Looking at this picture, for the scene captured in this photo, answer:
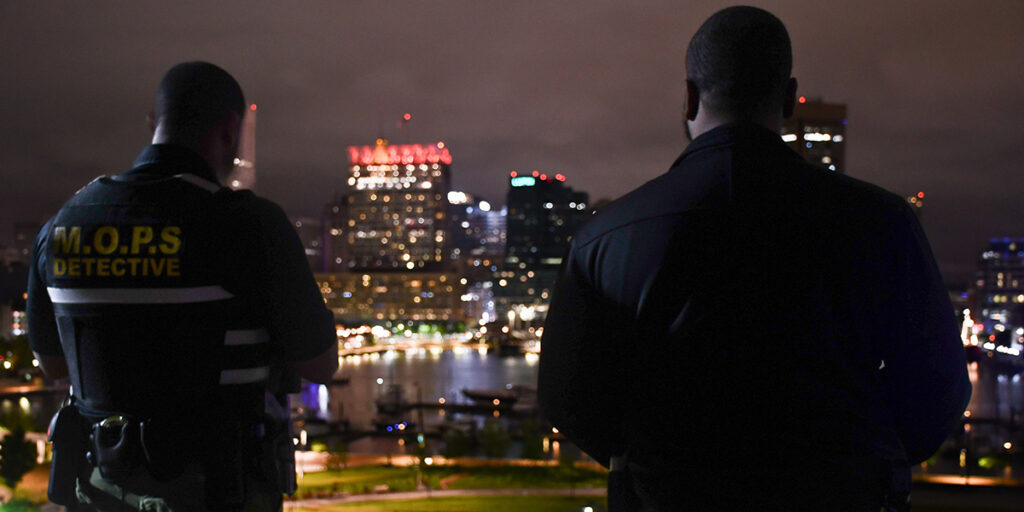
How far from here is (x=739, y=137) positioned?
94 cm

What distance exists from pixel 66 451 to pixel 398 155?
93.8 meters

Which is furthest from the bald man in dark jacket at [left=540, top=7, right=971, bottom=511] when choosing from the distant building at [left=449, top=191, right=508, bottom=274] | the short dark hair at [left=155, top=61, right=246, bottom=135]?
the distant building at [left=449, top=191, right=508, bottom=274]

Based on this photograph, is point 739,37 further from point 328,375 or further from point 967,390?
point 328,375

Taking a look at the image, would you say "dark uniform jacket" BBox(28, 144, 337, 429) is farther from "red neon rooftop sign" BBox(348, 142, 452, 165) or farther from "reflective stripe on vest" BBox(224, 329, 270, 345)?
"red neon rooftop sign" BBox(348, 142, 452, 165)

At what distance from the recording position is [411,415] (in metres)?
31.8

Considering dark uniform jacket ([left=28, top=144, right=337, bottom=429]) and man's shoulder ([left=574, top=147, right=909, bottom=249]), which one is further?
dark uniform jacket ([left=28, top=144, right=337, bottom=429])

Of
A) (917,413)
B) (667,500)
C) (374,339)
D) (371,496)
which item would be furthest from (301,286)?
(374,339)

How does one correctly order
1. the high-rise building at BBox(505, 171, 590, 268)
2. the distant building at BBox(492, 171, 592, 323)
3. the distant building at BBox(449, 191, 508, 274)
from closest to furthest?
1. the distant building at BBox(492, 171, 592, 323)
2. the high-rise building at BBox(505, 171, 590, 268)
3. the distant building at BBox(449, 191, 508, 274)

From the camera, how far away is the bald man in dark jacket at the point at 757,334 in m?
0.87

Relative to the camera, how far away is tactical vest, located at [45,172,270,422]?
125 cm

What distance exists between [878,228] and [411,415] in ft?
105

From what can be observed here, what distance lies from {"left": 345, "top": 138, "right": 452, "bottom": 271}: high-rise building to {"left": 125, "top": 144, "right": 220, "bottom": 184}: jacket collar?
8633 centimetres

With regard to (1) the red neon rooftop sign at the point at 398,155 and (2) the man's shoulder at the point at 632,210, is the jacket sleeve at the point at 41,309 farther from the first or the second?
(1) the red neon rooftop sign at the point at 398,155

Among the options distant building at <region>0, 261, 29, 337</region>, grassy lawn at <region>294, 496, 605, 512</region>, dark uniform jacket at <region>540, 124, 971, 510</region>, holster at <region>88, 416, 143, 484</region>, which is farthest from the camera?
distant building at <region>0, 261, 29, 337</region>
